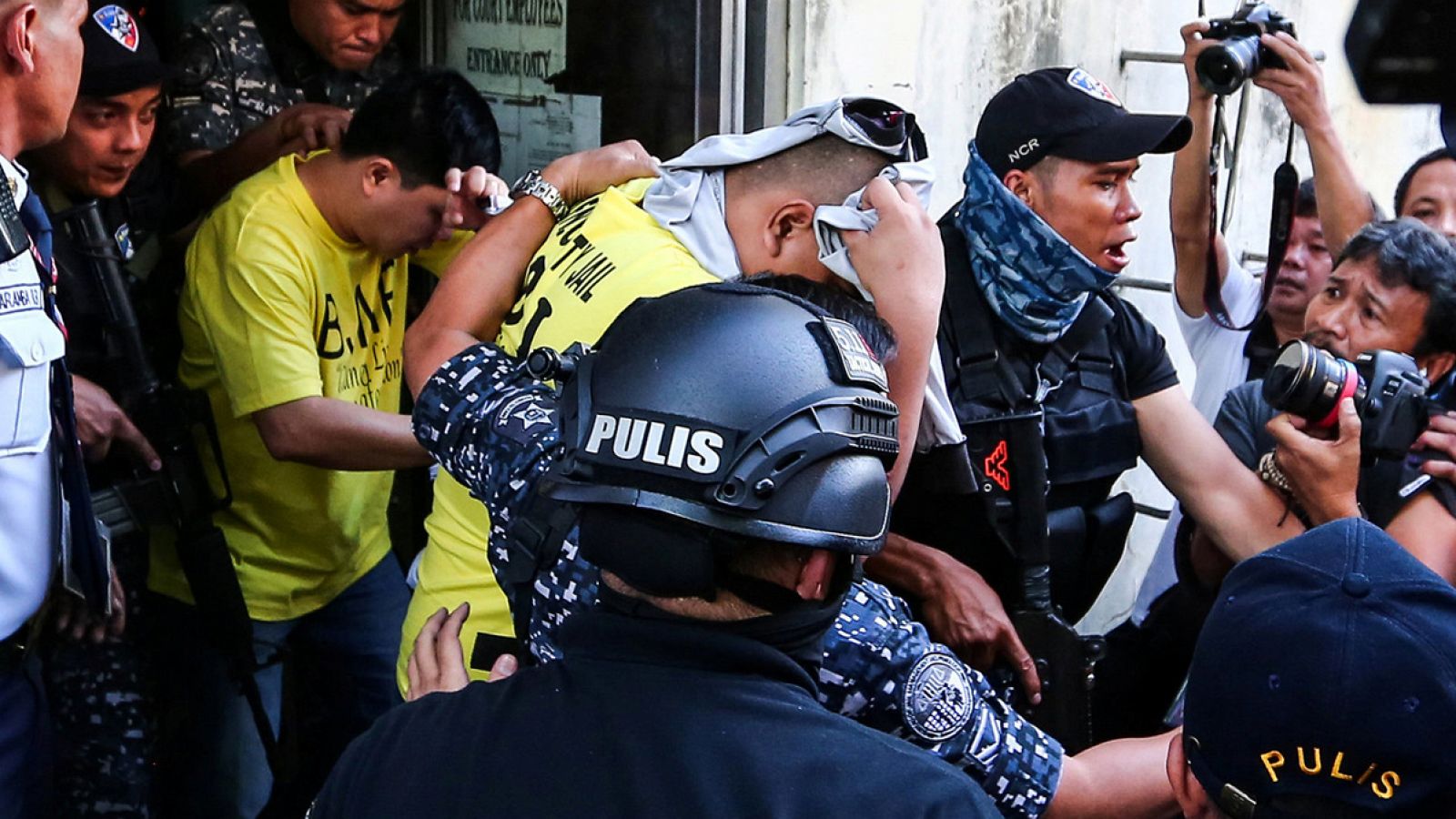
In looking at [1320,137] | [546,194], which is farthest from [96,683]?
[1320,137]

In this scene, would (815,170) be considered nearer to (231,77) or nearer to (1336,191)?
(1336,191)

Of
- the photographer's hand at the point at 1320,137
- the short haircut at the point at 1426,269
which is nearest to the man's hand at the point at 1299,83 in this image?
the photographer's hand at the point at 1320,137

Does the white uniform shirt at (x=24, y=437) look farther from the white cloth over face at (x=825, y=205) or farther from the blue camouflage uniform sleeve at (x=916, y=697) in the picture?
the blue camouflage uniform sleeve at (x=916, y=697)

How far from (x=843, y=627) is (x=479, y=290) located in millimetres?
1030

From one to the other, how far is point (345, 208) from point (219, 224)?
0.87 ft

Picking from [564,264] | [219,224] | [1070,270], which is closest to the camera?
[564,264]

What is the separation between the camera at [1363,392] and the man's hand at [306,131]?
6.95 feet

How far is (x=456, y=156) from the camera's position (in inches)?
131

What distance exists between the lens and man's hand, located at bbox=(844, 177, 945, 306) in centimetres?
231

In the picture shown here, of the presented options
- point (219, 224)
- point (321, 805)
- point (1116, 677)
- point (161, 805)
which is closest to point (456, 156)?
point (219, 224)

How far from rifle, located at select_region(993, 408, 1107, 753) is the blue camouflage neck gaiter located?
8.4 inches

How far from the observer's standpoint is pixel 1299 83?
11.8 ft

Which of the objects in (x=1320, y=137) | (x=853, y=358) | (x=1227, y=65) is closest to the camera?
(x=853, y=358)

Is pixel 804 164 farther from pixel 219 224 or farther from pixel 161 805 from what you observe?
pixel 161 805
